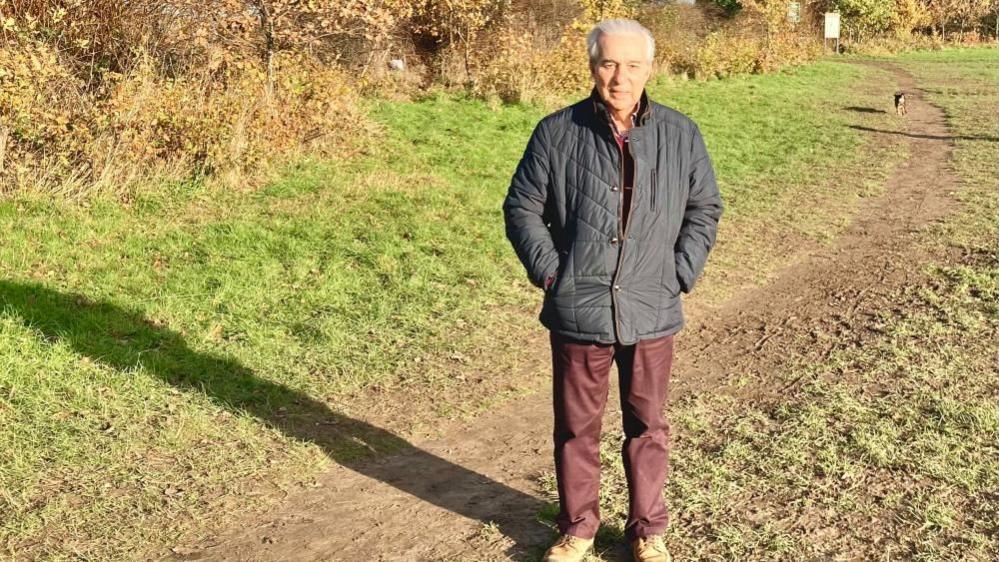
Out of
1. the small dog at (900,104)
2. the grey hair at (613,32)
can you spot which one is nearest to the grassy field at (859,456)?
the grey hair at (613,32)

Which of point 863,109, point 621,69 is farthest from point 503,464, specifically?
point 863,109

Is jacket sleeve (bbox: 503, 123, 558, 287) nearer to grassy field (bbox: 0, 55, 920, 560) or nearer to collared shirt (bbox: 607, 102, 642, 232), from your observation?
collared shirt (bbox: 607, 102, 642, 232)

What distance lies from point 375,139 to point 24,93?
544 centimetres

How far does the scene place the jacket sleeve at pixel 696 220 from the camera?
3521 millimetres

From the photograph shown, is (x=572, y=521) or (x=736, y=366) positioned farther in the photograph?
(x=736, y=366)

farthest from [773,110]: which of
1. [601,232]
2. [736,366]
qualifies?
[601,232]

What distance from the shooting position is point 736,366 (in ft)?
21.4

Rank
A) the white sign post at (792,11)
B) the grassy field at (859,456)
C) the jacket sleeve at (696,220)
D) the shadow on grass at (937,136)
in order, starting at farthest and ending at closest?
the white sign post at (792,11), the shadow on grass at (937,136), the grassy field at (859,456), the jacket sleeve at (696,220)

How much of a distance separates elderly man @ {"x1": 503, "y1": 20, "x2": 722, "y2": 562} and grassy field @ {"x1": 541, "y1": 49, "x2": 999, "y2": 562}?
2.84 feet

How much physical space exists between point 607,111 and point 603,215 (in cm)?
39

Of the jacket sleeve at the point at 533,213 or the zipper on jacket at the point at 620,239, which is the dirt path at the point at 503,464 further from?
the jacket sleeve at the point at 533,213

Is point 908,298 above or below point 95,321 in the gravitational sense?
below

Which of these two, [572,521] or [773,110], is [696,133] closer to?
[572,521]

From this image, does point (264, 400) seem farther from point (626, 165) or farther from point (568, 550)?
point (626, 165)
